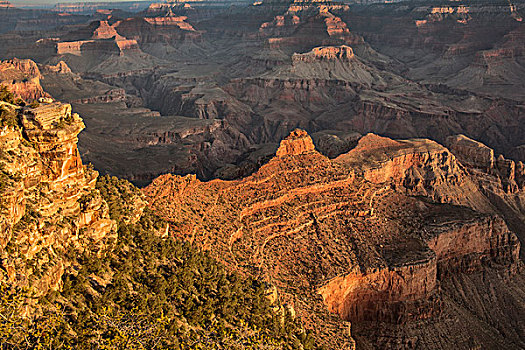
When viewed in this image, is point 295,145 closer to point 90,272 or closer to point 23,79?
point 90,272

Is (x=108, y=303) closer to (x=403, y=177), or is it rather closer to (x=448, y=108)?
(x=403, y=177)

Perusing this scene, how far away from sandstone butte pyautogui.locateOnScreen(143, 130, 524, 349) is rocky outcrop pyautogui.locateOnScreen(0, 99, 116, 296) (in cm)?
1174

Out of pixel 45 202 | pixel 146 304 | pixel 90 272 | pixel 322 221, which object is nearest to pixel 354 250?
pixel 322 221

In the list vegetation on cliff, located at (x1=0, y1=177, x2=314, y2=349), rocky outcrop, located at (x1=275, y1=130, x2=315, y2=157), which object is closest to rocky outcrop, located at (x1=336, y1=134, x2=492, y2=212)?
rocky outcrop, located at (x1=275, y1=130, x2=315, y2=157)

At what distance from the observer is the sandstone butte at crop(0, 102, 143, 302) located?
22094 mm

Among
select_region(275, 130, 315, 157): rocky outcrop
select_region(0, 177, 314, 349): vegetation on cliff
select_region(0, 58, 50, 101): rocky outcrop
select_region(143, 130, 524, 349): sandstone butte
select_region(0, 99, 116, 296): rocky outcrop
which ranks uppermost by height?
select_region(0, 99, 116, 296): rocky outcrop

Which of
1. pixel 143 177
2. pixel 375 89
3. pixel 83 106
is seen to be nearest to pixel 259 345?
pixel 143 177

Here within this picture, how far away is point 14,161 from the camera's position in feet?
79.8

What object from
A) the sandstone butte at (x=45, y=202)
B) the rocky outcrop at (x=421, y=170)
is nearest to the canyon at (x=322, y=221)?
the sandstone butte at (x=45, y=202)

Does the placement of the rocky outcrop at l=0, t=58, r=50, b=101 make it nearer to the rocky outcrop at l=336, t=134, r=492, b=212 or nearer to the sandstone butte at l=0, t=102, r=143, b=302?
the rocky outcrop at l=336, t=134, r=492, b=212

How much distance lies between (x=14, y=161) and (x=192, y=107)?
158 metres

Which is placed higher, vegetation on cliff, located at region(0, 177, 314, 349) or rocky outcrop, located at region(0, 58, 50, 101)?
vegetation on cliff, located at region(0, 177, 314, 349)

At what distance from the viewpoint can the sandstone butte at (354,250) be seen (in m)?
41.2

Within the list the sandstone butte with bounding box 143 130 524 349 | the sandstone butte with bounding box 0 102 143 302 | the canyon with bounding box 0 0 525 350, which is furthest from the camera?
the sandstone butte with bounding box 143 130 524 349
